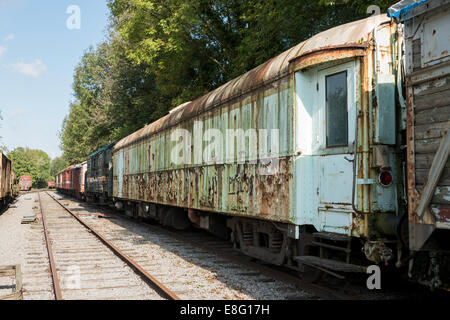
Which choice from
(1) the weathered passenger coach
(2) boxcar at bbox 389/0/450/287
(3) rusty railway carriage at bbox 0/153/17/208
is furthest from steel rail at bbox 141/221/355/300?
(3) rusty railway carriage at bbox 0/153/17/208

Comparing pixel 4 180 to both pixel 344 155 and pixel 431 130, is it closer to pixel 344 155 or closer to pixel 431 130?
pixel 344 155

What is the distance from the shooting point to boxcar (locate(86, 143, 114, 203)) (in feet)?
71.9

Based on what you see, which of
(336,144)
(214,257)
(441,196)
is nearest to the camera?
(441,196)

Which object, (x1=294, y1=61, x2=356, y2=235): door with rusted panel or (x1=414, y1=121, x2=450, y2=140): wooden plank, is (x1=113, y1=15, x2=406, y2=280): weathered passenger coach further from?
(x1=414, y1=121, x2=450, y2=140): wooden plank

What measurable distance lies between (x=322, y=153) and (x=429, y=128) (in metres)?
1.79

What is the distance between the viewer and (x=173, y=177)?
11.2m

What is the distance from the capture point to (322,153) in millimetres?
5461

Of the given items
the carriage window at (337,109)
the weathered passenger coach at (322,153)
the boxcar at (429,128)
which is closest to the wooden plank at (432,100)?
the boxcar at (429,128)

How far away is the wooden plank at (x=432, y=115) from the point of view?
3.61 meters

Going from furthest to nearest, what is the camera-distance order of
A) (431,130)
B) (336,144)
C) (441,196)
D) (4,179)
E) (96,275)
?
(4,179) → (96,275) → (336,144) → (431,130) → (441,196)

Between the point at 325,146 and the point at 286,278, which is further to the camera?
the point at 286,278

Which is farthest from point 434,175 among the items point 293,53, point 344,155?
point 293,53

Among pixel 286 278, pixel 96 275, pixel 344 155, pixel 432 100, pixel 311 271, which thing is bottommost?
pixel 96 275
